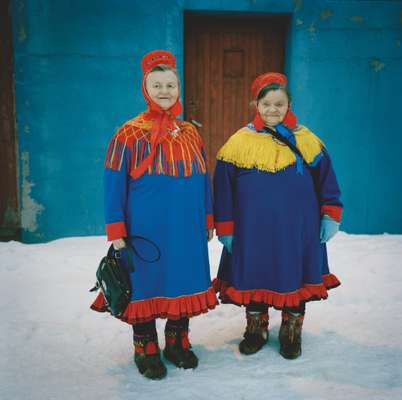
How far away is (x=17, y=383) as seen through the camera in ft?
7.81

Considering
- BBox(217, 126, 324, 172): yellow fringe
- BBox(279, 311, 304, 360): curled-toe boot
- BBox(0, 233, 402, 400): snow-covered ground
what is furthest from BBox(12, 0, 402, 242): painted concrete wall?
BBox(279, 311, 304, 360): curled-toe boot

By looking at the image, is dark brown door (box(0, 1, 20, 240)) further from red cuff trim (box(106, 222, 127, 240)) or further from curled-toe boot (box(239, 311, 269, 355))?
curled-toe boot (box(239, 311, 269, 355))

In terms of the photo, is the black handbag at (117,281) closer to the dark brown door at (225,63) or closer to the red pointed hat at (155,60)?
the red pointed hat at (155,60)

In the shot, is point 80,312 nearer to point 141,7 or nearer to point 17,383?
point 17,383

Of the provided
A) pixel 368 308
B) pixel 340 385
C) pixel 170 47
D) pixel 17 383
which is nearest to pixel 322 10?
pixel 170 47

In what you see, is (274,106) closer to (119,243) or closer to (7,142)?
(119,243)

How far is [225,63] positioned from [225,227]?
2964 mm

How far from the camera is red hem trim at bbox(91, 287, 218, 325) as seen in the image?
2.28 m

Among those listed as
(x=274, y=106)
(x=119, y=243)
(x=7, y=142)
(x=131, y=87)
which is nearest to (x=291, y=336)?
(x=119, y=243)

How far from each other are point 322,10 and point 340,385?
3864 mm

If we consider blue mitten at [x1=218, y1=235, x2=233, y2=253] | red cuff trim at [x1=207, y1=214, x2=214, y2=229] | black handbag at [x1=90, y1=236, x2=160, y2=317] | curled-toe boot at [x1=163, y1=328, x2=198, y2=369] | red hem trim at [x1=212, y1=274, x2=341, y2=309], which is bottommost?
curled-toe boot at [x1=163, y1=328, x2=198, y2=369]

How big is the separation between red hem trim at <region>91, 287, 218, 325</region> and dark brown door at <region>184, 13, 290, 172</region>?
2.98 meters

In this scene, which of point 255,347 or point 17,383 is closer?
point 17,383

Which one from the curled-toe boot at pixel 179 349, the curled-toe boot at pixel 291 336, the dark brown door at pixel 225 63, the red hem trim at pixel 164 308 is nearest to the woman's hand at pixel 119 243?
the red hem trim at pixel 164 308
